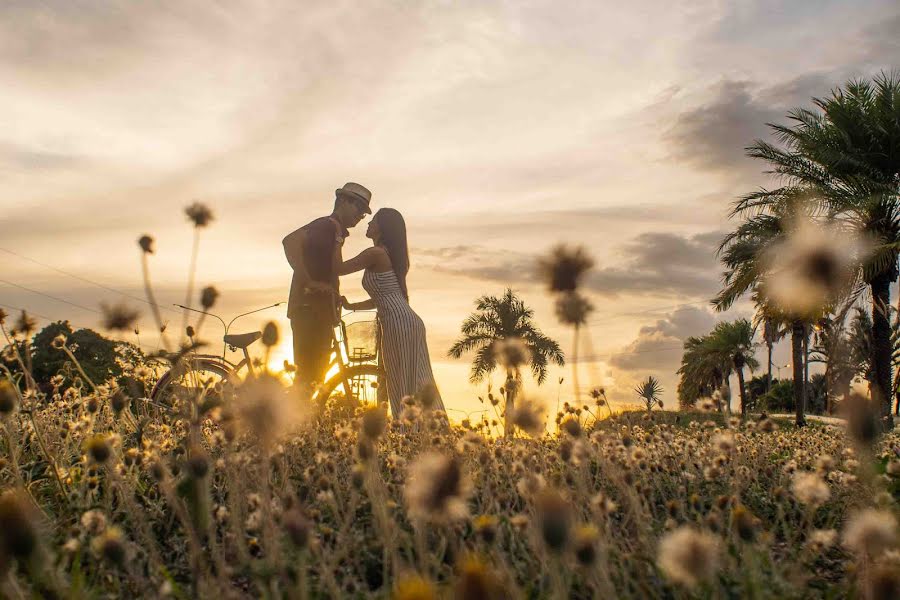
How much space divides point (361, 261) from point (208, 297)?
3.80 metres

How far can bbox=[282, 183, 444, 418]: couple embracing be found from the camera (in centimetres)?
712

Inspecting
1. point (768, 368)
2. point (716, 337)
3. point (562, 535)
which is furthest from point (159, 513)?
point (768, 368)

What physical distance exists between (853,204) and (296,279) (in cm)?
2212

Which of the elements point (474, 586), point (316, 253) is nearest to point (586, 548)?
point (474, 586)

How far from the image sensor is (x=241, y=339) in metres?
7.54

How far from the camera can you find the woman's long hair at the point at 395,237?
743cm

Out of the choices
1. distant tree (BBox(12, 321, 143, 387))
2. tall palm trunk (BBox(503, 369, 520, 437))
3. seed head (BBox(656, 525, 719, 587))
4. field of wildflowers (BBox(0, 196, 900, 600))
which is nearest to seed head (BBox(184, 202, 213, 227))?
field of wildflowers (BBox(0, 196, 900, 600))

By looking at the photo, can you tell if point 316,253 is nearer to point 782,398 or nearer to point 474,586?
point 474,586

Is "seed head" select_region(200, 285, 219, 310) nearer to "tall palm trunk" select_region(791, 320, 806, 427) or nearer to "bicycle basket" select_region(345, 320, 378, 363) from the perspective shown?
"bicycle basket" select_region(345, 320, 378, 363)

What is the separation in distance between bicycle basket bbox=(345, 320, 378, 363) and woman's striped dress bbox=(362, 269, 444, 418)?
1.97 ft

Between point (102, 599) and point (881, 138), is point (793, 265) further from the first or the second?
point (881, 138)

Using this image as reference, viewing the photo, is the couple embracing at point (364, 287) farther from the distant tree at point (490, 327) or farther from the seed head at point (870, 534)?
the distant tree at point (490, 327)

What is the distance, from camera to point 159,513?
3771mm

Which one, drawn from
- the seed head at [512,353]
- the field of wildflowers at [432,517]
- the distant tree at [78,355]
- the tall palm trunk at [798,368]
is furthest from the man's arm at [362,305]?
the tall palm trunk at [798,368]
